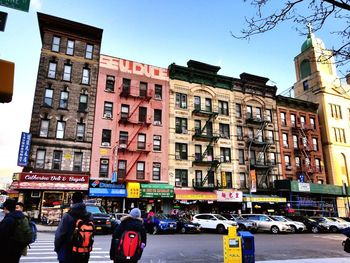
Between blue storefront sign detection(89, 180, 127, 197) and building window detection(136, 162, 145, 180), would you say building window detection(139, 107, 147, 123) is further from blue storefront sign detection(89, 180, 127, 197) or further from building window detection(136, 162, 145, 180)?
blue storefront sign detection(89, 180, 127, 197)

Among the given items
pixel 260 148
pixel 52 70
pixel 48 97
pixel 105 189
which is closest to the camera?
pixel 105 189

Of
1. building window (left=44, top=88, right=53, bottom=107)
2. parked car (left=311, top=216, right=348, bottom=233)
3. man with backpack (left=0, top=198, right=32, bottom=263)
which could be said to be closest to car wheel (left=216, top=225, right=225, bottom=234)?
parked car (left=311, top=216, right=348, bottom=233)

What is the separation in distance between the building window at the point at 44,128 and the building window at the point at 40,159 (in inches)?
60.9

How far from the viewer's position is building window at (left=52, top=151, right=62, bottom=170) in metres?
25.9

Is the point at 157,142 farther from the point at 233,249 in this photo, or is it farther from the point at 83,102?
the point at 233,249

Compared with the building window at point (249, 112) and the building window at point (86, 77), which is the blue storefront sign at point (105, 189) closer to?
the building window at point (86, 77)

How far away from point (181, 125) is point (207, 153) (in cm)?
443

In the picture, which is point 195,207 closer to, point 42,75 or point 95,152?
point 95,152

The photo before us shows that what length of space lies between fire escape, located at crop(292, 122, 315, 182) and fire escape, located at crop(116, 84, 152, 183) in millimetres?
21203

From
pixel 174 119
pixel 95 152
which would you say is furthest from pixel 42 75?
pixel 174 119

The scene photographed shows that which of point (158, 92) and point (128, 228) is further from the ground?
point (158, 92)

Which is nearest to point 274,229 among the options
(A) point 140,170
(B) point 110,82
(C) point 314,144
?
(A) point 140,170

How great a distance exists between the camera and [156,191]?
27.2 m

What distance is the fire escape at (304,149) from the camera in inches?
1485
